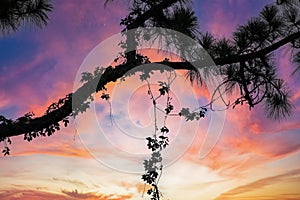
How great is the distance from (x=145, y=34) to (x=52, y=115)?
40.2 inches

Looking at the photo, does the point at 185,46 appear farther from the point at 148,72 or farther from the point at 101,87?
the point at 101,87

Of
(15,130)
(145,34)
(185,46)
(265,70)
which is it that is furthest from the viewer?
(265,70)

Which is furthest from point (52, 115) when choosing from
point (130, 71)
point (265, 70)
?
point (265, 70)

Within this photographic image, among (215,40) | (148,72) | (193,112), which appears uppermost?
(215,40)

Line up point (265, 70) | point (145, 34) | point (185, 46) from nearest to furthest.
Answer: point (145, 34)
point (185, 46)
point (265, 70)

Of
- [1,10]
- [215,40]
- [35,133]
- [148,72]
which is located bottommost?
[35,133]

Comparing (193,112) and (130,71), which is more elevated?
(130,71)

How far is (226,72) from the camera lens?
4617 millimetres

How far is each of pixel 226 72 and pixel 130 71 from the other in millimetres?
1320

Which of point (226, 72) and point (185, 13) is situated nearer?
point (185, 13)

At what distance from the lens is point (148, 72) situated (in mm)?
3666

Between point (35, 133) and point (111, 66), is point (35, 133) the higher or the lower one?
the lower one

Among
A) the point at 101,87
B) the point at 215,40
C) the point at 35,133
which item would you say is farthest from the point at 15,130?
the point at 215,40

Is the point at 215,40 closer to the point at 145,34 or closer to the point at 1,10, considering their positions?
the point at 145,34
